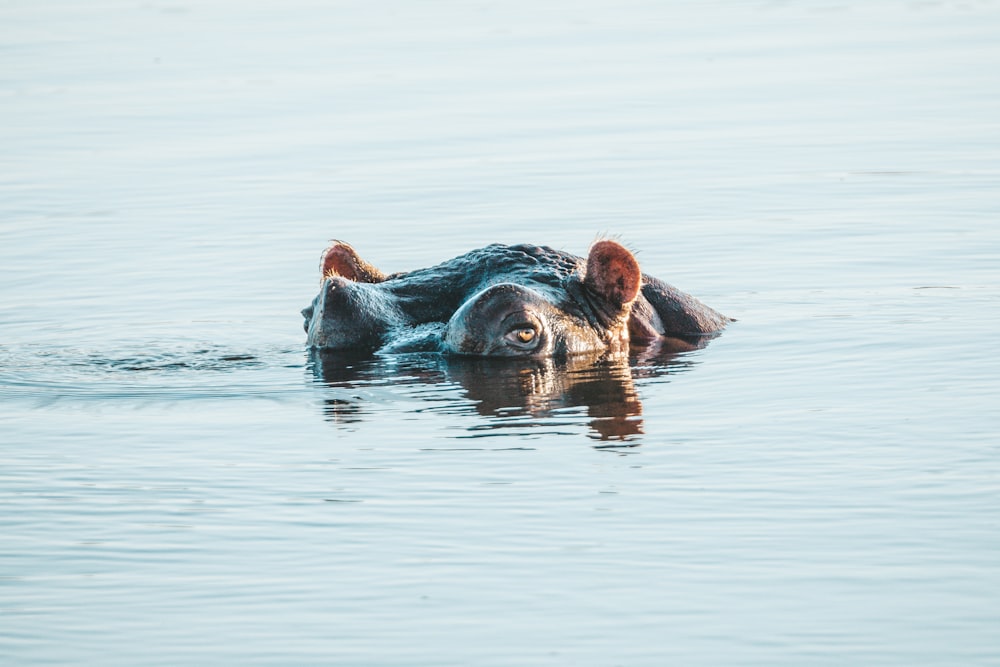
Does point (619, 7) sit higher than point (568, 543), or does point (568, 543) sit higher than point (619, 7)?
point (619, 7)

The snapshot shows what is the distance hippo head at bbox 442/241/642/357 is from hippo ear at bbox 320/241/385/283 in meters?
1.21

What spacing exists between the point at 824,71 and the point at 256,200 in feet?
27.5

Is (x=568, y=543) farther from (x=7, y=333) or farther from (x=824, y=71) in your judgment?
(x=824, y=71)

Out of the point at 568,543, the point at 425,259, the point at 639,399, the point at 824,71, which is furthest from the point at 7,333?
the point at 824,71

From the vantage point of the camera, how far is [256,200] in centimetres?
1642

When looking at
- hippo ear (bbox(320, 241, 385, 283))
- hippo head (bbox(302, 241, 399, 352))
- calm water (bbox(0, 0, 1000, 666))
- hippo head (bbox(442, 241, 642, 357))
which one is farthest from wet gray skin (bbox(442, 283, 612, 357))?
hippo ear (bbox(320, 241, 385, 283))

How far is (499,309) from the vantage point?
10.1 m

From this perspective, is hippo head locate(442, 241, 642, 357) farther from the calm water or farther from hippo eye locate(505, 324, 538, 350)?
the calm water

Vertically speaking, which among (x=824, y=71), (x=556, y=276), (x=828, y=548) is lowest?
(x=828, y=548)

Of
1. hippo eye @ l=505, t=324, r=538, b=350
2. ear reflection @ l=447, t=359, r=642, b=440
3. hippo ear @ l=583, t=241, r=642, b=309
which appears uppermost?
hippo ear @ l=583, t=241, r=642, b=309

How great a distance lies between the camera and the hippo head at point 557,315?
1013 cm

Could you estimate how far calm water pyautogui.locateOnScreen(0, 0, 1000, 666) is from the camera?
615 centimetres

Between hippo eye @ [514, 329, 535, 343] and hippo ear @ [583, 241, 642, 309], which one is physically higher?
hippo ear @ [583, 241, 642, 309]

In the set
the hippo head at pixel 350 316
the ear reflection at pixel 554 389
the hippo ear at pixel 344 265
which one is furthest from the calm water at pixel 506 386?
the hippo ear at pixel 344 265
